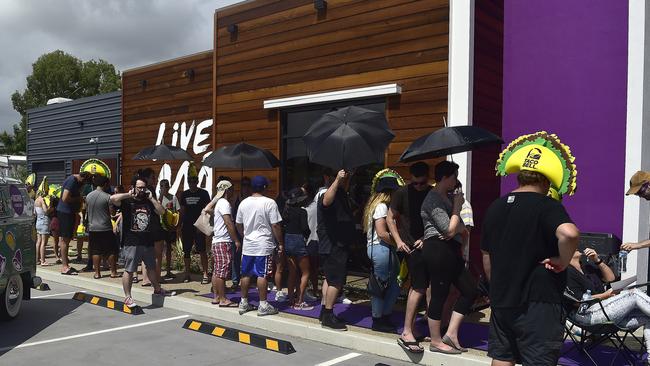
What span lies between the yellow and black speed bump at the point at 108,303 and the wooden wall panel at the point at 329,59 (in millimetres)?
3370

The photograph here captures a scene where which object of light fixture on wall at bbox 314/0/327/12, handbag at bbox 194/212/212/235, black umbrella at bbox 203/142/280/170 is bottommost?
handbag at bbox 194/212/212/235

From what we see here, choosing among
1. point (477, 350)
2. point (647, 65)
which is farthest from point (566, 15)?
point (477, 350)

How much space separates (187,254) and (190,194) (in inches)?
41.1

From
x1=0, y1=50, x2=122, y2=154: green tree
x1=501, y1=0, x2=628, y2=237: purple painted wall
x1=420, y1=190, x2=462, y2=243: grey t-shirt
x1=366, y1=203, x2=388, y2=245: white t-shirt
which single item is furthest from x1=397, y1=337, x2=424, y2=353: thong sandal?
x1=0, y1=50, x2=122, y2=154: green tree

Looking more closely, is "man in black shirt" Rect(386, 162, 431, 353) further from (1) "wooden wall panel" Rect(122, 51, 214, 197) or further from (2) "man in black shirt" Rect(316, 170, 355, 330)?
(1) "wooden wall panel" Rect(122, 51, 214, 197)

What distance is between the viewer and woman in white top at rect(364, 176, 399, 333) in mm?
5613

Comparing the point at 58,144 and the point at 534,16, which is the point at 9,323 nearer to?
the point at 534,16

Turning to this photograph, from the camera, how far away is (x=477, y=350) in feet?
16.7

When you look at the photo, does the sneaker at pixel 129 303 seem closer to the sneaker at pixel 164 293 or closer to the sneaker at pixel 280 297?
the sneaker at pixel 164 293

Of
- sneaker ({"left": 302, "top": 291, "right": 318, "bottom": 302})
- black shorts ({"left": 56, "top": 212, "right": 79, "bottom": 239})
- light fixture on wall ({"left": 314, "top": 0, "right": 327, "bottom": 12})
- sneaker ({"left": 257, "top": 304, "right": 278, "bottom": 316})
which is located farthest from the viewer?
black shorts ({"left": 56, "top": 212, "right": 79, "bottom": 239})

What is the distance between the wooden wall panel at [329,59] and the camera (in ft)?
25.1

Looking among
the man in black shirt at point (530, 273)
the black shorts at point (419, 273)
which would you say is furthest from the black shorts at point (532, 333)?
the black shorts at point (419, 273)

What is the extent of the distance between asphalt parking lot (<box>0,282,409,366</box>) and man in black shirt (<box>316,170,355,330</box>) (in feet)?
1.34

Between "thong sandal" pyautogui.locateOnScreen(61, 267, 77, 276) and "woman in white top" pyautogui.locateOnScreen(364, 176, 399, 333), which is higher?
"woman in white top" pyautogui.locateOnScreen(364, 176, 399, 333)
